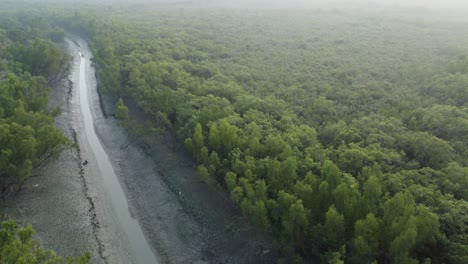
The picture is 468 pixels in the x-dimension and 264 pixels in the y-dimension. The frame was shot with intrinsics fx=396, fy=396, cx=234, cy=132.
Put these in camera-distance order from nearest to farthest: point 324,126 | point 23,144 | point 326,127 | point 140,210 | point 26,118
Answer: point 23,144
point 140,210
point 26,118
point 326,127
point 324,126

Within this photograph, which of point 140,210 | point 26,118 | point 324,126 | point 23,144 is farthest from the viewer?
point 324,126

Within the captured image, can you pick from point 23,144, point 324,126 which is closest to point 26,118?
point 23,144

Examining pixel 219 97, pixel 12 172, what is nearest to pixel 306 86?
pixel 219 97

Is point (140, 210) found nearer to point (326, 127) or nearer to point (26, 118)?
point (26, 118)

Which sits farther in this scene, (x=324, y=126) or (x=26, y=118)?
(x=324, y=126)

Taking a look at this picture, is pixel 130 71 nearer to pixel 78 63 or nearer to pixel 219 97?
pixel 219 97

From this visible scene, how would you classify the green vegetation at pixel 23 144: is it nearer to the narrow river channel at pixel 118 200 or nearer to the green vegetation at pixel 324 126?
the narrow river channel at pixel 118 200

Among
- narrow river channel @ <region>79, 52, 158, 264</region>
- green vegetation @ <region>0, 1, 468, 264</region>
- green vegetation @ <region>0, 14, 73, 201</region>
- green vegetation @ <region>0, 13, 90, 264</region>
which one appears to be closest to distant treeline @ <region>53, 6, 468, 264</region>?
green vegetation @ <region>0, 1, 468, 264</region>
